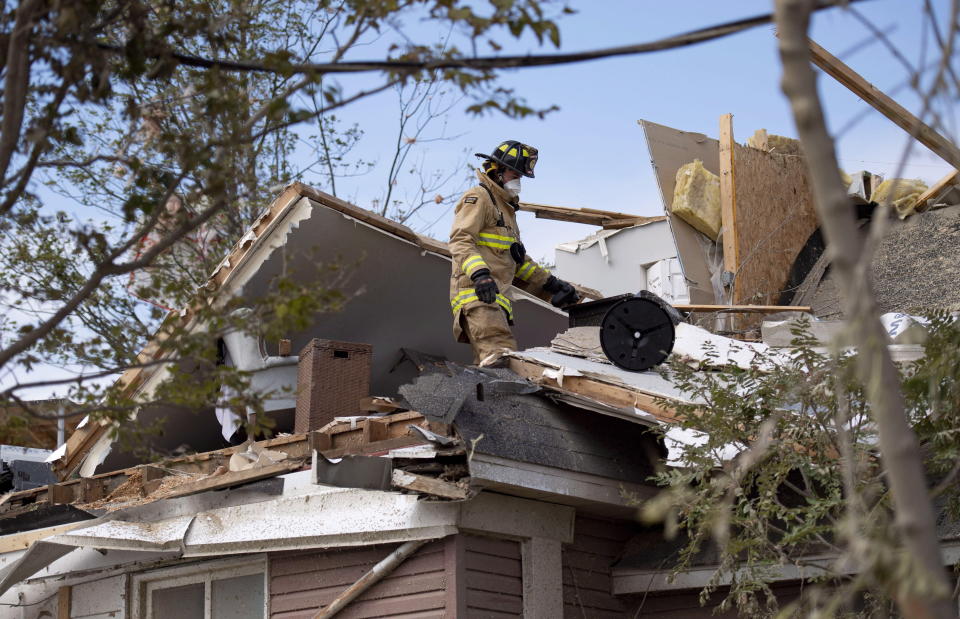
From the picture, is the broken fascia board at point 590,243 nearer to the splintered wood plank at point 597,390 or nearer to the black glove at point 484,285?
the black glove at point 484,285

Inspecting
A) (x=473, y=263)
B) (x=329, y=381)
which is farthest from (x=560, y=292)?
(x=329, y=381)

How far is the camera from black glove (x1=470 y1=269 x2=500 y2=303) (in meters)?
7.96

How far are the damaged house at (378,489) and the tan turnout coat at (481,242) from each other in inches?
25.8

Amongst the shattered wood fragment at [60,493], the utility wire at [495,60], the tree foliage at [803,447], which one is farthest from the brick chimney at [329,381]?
the utility wire at [495,60]

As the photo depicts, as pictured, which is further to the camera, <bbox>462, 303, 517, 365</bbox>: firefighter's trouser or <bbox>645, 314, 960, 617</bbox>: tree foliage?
<bbox>462, 303, 517, 365</bbox>: firefighter's trouser

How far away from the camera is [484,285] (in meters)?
7.96

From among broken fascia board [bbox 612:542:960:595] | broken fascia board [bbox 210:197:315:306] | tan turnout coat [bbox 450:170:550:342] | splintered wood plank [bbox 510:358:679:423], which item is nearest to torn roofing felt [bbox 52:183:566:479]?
broken fascia board [bbox 210:197:315:306]

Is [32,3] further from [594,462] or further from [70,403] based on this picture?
[594,462]

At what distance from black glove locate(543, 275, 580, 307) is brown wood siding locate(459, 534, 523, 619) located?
2.47m

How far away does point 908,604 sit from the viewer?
226 centimetres

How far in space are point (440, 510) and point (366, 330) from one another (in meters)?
3.28

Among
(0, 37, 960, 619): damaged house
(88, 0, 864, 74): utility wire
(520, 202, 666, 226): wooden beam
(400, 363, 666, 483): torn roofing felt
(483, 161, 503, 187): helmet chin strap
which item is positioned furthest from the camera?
(520, 202, 666, 226): wooden beam

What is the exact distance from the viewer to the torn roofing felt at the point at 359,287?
341 inches

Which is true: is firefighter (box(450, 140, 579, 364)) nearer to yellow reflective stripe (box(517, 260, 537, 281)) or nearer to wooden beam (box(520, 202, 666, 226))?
yellow reflective stripe (box(517, 260, 537, 281))
